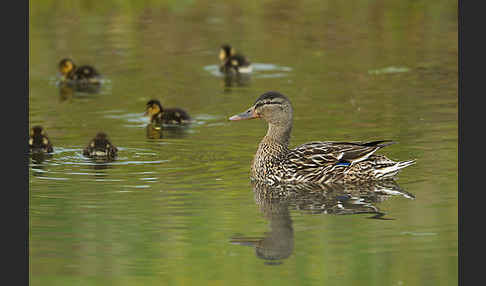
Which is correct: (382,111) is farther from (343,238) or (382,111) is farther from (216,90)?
(343,238)

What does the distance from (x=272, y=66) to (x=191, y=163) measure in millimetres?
6091

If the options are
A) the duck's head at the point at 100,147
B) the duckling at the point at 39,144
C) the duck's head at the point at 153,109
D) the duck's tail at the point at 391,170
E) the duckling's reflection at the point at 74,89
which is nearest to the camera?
the duck's tail at the point at 391,170

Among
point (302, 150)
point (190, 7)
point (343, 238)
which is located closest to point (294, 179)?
point (302, 150)

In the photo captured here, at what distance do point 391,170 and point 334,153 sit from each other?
463 mm

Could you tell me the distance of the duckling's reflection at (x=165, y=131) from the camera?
1128 centimetres

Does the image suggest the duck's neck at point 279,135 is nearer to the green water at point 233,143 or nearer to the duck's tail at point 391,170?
the green water at point 233,143

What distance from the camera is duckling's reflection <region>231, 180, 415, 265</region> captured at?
706cm

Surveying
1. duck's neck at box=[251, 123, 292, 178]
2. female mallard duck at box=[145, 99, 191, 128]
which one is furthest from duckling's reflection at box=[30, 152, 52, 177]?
female mallard duck at box=[145, 99, 191, 128]

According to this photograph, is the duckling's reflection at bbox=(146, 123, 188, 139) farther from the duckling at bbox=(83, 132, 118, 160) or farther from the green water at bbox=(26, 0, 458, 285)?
the duckling at bbox=(83, 132, 118, 160)

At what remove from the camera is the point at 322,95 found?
13141mm

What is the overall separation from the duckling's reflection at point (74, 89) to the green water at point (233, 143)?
0.24ft

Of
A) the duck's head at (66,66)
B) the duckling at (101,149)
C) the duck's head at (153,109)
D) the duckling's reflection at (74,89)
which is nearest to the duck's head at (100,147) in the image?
the duckling at (101,149)

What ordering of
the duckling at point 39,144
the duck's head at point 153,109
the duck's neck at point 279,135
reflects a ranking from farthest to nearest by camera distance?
the duck's head at point 153,109 < the duckling at point 39,144 < the duck's neck at point 279,135

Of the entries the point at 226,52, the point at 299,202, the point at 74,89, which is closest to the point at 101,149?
the point at 299,202
